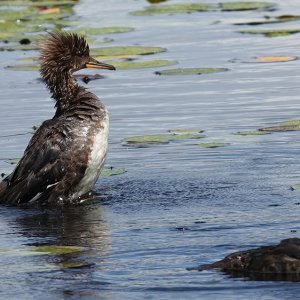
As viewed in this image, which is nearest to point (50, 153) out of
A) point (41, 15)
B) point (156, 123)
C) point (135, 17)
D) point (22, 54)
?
point (156, 123)

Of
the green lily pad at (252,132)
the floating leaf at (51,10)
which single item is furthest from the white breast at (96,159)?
the floating leaf at (51,10)

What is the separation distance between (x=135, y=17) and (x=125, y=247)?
1500 centimetres

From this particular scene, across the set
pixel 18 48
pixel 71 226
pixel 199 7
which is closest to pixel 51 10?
pixel 199 7

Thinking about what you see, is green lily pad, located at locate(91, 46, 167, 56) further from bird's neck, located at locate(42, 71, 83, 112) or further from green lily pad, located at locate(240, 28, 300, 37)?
bird's neck, located at locate(42, 71, 83, 112)

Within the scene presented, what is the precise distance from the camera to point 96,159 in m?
12.9

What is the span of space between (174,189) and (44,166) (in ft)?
4.31

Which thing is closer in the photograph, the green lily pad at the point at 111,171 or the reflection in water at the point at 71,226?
the reflection in water at the point at 71,226

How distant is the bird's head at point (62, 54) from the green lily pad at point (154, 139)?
1276mm

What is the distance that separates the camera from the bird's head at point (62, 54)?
538 inches

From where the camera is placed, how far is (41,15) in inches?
1057

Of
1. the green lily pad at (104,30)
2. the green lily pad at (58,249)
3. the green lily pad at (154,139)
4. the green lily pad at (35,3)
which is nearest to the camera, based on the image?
the green lily pad at (58,249)

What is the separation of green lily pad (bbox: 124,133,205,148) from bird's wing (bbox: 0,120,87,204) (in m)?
1.89

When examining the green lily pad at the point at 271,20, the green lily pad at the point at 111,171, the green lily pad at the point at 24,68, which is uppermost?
the green lily pad at the point at 24,68

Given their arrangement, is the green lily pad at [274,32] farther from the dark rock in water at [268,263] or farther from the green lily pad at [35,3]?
the dark rock in water at [268,263]
